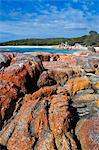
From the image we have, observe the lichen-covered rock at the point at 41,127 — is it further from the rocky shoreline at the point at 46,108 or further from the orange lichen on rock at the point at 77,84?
the orange lichen on rock at the point at 77,84

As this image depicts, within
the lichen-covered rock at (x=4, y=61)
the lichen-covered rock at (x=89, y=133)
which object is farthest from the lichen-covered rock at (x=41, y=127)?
the lichen-covered rock at (x=4, y=61)

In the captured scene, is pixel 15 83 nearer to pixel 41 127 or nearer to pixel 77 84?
pixel 77 84

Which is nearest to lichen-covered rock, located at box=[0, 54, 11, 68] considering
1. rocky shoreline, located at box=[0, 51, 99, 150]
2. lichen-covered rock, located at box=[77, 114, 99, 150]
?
rocky shoreline, located at box=[0, 51, 99, 150]

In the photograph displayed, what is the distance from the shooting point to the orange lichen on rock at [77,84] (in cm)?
1225

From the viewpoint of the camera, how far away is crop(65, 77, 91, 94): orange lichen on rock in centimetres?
1225

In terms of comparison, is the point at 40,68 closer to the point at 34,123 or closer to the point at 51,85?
the point at 51,85

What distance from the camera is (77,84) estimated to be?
12.5 meters

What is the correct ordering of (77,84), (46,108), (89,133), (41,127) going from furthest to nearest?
(77,84) < (46,108) < (41,127) < (89,133)

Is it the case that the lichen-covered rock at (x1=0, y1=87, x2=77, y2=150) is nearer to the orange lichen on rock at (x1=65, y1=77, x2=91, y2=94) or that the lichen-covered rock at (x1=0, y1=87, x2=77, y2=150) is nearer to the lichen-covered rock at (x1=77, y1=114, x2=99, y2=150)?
the lichen-covered rock at (x1=77, y1=114, x2=99, y2=150)

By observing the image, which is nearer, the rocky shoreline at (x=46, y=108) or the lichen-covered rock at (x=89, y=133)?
the lichen-covered rock at (x=89, y=133)

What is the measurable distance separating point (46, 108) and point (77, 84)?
8.45 feet

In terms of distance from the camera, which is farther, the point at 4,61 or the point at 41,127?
the point at 4,61

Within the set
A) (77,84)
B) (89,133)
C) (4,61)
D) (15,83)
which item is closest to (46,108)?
(89,133)

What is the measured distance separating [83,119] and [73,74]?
430 cm
